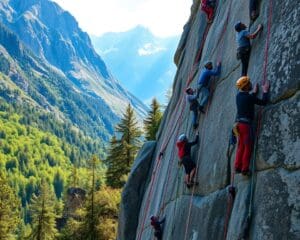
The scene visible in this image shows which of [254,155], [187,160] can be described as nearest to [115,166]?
[187,160]

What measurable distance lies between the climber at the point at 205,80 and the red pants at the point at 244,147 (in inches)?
236

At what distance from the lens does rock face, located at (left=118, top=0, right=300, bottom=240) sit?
448 inches

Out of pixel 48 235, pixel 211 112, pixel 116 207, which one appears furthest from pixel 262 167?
pixel 48 235

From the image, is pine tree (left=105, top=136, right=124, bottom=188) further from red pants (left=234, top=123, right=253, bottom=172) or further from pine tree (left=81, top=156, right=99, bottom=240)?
red pants (left=234, top=123, right=253, bottom=172)

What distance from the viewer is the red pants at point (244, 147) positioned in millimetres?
13016

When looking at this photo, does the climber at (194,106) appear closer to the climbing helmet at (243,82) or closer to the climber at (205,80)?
the climber at (205,80)

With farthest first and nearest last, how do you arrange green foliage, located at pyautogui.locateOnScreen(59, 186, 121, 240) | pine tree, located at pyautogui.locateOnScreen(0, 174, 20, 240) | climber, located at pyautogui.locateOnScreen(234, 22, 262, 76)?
1. pine tree, located at pyautogui.locateOnScreen(0, 174, 20, 240)
2. green foliage, located at pyautogui.locateOnScreen(59, 186, 121, 240)
3. climber, located at pyautogui.locateOnScreen(234, 22, 262, 76)

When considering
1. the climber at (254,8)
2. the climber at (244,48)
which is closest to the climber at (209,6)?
the climber at (254,8)

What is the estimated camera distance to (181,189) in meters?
20.5

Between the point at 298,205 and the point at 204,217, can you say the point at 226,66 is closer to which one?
the point at 204,217

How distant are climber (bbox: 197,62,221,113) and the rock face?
0.33 m

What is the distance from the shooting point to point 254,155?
1292 centimetres

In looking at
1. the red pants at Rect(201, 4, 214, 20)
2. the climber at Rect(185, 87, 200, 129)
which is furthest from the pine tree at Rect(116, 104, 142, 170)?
the climber at Rect(185, 87, 200, 129)

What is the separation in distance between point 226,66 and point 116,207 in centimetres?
3426
